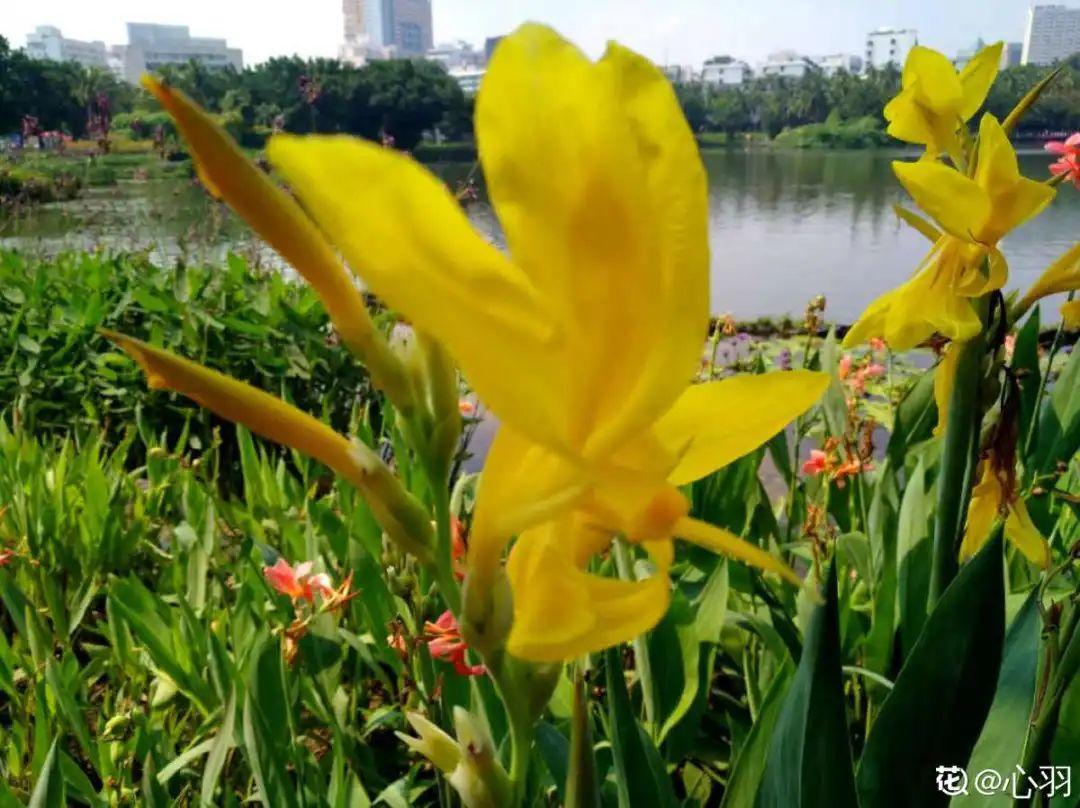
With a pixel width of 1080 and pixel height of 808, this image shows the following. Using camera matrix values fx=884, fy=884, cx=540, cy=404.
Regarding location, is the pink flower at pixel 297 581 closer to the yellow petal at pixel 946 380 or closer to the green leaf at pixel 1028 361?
the yellow petal at pixel 946 380

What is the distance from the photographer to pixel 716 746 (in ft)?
3.73

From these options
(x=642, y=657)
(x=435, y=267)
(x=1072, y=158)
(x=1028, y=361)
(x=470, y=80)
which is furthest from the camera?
(x=470, y=80)

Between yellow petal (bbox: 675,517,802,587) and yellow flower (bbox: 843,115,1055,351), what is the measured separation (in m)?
0.43

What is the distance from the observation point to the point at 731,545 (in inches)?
13.4

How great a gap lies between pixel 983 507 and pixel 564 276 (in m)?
0.63

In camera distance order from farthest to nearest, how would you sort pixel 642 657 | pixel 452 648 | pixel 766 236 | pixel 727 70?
pixel 727 70
pixel 766 236
pixel 642 657
pixel 452 648

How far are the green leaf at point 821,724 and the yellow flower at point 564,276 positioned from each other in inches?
6.3

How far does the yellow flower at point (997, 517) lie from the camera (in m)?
0.75

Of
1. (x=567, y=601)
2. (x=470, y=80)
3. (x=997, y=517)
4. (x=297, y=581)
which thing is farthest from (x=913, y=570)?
(x=470, y=80)

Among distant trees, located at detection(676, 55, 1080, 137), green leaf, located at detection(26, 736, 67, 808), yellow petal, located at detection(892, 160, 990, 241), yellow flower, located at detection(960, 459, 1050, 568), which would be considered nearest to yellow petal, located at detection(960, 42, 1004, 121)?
yellow petal, located at detection(892, 160, 990, 241)

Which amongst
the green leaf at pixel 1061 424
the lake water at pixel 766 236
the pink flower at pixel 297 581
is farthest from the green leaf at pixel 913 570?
the lake water at pixel 766 236

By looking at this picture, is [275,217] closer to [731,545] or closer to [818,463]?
[731,545]

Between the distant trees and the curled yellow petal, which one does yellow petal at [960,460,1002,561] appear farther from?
the distant trees

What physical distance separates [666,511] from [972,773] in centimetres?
44
